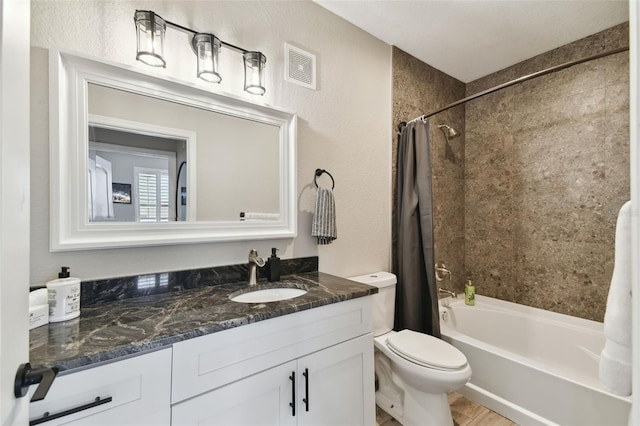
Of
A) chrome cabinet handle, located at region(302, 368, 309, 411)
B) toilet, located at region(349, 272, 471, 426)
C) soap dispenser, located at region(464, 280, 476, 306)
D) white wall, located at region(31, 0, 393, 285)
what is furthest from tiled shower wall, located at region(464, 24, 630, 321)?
chrome cabinet handle, located at region(302, 368, 309, 411)

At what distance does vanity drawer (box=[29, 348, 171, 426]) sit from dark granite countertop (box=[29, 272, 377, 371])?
35 mm

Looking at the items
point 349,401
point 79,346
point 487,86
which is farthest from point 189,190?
point 487,86

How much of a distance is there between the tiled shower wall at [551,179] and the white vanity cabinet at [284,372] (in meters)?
1.79

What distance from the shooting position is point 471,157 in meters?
2.76

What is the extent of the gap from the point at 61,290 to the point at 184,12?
132cm

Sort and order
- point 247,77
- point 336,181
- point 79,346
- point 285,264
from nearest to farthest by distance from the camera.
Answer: point 79,346
point 247,77
point 285,264
point 336,181

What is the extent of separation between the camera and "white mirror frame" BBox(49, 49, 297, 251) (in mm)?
1056

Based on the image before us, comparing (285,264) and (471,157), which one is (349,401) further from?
(471,157)

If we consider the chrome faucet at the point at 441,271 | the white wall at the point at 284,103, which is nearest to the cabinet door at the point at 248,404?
the white wall at the point at 284,103

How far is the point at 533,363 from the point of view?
166 cm

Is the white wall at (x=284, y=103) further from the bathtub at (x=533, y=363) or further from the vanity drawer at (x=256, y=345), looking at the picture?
the bathtub at (x=533, y=363)

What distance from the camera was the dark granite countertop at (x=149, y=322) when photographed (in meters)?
0.76

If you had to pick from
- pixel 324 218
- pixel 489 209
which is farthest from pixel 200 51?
pixel 489 209

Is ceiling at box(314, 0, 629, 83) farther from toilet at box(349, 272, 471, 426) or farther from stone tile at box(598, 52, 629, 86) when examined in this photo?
toilet at box(349, 272, 471, 426)
